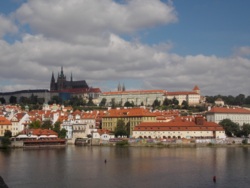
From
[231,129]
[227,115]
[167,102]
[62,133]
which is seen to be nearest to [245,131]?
[231,129]

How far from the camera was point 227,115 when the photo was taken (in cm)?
8925

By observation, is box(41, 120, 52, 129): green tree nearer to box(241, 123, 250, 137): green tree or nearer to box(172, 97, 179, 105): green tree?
box(241, 123, 250, 137): green tree

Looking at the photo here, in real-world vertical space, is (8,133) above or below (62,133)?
above

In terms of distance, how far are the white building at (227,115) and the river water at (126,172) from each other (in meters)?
44.4

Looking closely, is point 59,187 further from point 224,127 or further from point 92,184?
point 224,127

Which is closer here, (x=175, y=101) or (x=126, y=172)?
(x=126, y=172)

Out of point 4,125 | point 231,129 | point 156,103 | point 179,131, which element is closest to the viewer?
point 179,131

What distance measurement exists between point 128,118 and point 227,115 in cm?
2228

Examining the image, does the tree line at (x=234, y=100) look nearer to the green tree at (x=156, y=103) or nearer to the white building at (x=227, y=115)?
the green tree at (x=156, y=103)

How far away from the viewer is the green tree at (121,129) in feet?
234

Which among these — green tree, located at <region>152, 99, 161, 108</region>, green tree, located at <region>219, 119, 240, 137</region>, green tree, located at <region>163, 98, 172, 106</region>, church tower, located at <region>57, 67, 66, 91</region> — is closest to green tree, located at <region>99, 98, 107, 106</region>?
green tree, located at <region>152, 99, 161, 108</region>

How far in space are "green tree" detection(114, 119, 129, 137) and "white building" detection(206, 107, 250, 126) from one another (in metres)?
21.2

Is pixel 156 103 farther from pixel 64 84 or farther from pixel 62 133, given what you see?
pixel 62 133

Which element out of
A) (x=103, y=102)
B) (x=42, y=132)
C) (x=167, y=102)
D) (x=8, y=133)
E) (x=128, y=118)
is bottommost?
(x=8, y=133)
